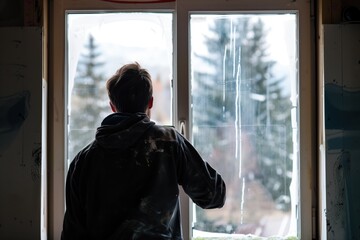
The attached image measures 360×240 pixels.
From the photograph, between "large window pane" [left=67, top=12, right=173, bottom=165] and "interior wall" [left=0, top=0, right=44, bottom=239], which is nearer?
"interior wall" [left=0, top=0, right=44, bottom=239]

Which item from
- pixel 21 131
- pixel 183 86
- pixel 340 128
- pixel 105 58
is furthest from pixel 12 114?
pixel 340 128

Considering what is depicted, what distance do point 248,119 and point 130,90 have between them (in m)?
0.79

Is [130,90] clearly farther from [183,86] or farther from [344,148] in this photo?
[344,148]

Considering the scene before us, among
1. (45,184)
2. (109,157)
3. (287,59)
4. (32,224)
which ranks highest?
(287,59)

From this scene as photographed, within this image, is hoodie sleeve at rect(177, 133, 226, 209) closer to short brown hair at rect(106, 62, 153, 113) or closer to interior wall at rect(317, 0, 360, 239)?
short brown hair at rect(106, 62, 153, 113)

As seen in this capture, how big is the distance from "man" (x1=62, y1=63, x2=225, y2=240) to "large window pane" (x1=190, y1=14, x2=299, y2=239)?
63 centimetres

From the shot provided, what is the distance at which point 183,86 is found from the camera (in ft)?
7.14

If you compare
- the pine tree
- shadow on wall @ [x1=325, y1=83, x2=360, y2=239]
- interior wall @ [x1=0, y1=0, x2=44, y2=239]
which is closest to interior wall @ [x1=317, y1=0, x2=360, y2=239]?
shadow on wall @ [x1=325, y1=83, x2=360, y2=239]

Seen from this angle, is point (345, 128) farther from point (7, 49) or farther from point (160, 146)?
point (7, 49)

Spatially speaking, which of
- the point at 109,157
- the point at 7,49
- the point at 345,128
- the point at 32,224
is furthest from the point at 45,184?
the point at 345,128

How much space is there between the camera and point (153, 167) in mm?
1505

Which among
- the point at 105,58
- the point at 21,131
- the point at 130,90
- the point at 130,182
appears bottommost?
the point at 130,182

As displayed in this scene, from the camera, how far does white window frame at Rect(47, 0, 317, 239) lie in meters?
2.18

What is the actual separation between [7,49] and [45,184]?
0.58 metres
